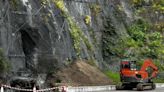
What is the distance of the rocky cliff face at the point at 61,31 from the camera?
114 ft

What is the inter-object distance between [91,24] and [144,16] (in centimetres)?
1053

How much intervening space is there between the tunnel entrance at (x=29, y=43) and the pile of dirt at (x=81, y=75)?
7.38 feet

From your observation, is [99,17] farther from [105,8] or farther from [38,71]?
[38,71]

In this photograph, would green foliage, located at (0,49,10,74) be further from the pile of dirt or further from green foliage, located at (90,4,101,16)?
green foliage, located at (90,4,101,16)

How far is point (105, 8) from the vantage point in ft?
167

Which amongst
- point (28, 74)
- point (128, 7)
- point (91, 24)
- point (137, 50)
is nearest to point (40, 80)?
point (28, 74)

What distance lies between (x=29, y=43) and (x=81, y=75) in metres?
5.31

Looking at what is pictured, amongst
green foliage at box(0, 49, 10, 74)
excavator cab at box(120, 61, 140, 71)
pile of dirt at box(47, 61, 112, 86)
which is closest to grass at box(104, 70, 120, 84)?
pile of dirt at box(47, 61, 112, 86)

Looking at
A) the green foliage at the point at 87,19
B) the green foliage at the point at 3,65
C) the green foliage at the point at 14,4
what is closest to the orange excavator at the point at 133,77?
the green foliage at the point at 87,19

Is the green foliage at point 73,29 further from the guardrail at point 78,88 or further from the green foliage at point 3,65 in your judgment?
the green foliage at point 3,65

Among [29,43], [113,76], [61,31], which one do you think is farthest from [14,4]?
[113,76]

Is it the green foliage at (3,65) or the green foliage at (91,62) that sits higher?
the green foliage at (3,65)

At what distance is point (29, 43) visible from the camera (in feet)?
120

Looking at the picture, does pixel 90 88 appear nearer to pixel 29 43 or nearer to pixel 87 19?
pixel 29 43
